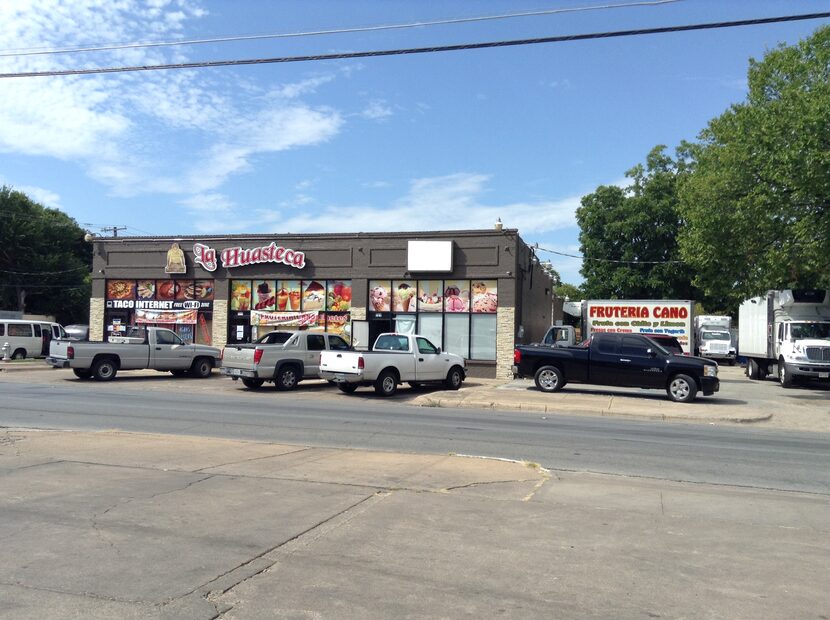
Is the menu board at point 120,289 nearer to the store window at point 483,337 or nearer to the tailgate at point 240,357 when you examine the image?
the tailgate at point 240,357

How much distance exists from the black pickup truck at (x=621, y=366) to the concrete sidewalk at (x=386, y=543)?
11419mm

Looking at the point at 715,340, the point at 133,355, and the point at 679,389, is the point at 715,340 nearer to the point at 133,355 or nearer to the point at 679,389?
the point at 679,389

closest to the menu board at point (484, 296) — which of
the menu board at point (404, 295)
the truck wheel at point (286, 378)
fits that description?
the menu board at point (404, 295)

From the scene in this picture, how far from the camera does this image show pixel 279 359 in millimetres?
21797

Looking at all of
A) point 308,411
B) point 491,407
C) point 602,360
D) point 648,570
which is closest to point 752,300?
point 602,360

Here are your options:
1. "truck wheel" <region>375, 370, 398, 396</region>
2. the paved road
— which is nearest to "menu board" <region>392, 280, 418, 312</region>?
"truck wheel" <region>375, 370, 398, 396</region>

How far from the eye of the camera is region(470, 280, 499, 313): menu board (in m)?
29.2

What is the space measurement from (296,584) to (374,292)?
26010 millimetres

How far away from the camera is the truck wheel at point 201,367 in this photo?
26453 millimetres

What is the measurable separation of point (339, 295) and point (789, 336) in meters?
18.0

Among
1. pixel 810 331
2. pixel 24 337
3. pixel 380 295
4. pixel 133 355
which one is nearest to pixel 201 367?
pixel 133 355

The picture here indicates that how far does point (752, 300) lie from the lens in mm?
32188

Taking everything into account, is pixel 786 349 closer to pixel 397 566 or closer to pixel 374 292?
pixel 374 292

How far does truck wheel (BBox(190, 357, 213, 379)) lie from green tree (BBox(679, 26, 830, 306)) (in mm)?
20269
